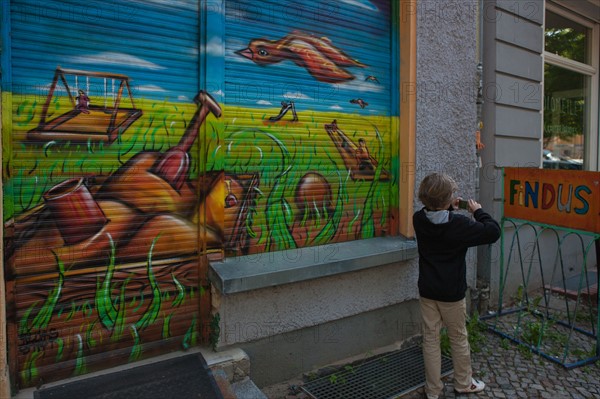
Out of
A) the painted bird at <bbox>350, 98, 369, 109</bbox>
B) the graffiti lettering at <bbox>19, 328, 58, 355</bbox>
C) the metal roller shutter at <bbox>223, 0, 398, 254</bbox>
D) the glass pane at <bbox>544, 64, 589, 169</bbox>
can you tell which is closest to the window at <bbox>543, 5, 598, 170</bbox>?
the glass pane at <bbox>544, 64, 589, 169</bbox>

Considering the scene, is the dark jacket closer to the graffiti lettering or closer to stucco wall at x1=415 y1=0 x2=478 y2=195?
stucco wall at x1=415 y1=0 x2=478 y2=195

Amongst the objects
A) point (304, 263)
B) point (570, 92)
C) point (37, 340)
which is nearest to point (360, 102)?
point (304, 263)

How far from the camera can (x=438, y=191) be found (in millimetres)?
3002

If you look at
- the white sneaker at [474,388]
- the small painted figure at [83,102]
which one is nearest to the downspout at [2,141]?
the small painted figure at [83,102]

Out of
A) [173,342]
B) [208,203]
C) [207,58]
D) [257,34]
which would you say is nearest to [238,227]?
[208,203]

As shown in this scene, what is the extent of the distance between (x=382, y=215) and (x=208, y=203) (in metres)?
1.81

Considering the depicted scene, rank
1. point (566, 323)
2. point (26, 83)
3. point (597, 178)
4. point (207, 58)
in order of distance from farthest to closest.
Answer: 1. point (566, 323)
2. point (597, 178)
3. point (207, 58)
4. point (26, 83)

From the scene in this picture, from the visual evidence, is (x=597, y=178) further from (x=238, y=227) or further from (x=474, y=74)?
(x=238, y=227)

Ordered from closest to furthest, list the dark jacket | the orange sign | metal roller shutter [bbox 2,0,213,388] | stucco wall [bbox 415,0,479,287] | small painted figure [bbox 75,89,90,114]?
metal roller shutter [bbox 2,0,213,388] → small painted figure [bbox 75,89,90,114] → the dark jacket → the orange sign → stucco wall [bbox 415,0,479,287]

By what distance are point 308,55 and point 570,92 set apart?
17.1ft

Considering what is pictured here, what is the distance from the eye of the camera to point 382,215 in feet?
13.7

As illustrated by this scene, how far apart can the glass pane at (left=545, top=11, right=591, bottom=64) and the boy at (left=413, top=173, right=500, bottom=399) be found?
4395mm

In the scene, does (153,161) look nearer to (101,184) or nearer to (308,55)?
(101,184)

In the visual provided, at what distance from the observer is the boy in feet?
9.80
